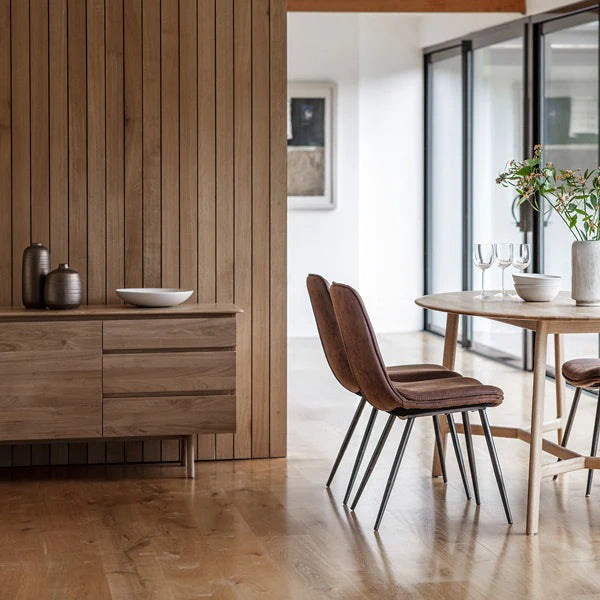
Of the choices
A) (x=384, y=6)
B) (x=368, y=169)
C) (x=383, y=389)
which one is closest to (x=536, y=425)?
(x=383, y=389)

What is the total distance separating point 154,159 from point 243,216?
45 cm

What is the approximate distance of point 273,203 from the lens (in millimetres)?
4547

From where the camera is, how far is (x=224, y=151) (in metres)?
4.51

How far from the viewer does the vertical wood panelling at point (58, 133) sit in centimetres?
437

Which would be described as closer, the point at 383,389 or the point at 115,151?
the point at 383,389

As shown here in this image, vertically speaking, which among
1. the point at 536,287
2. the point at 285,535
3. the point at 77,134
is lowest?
the point at 285,535

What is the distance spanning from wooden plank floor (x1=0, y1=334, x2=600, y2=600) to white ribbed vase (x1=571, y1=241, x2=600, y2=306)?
78 cm

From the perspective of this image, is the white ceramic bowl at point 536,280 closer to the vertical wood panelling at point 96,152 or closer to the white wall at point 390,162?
the vertical wood panelling at point 96,152

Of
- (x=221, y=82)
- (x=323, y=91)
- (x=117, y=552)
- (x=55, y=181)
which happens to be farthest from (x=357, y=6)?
(x=117, y=552)

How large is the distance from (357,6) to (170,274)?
352 cm

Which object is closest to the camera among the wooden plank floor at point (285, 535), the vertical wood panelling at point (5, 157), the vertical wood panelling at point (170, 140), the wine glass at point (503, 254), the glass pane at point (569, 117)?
the wooden plank floor at point (285, 535)

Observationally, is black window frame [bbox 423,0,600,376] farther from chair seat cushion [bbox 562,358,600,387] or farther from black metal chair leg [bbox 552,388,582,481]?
chair seat cushion [bbox 562,358,600,387]

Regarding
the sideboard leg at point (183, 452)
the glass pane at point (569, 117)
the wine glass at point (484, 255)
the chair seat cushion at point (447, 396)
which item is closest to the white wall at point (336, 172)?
the glass pane at point (569, 117)

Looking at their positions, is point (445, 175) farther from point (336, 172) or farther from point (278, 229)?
point (278, 229)
